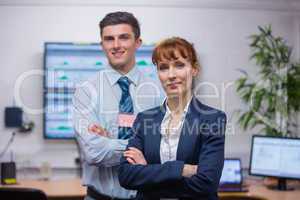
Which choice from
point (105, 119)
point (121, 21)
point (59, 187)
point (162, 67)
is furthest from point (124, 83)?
point (59, 187)

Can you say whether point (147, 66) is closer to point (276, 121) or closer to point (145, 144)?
point (276, 121)

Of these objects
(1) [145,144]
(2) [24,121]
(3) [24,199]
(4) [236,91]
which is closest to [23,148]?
(2) [24,121]

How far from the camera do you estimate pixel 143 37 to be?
4.30 meters

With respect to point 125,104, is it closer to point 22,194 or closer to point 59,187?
point 22,194

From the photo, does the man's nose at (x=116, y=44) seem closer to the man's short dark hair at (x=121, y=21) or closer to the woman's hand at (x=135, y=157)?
the man's short dark hair at (x=121, y=21)

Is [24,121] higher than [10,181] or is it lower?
higher

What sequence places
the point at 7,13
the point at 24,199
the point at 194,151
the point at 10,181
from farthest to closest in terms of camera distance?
the point at 7,13
the point at 10,181
the point at 24,199
the point at 194,151

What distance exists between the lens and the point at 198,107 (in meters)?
2.01

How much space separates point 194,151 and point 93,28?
8.36ft

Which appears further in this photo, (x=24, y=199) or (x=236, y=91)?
(x=236, y=91)

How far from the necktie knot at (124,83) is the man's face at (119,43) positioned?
8 cm

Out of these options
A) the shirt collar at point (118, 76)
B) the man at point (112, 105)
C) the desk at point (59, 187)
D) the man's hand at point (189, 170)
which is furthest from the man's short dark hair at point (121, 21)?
the desk at point (59, 187)

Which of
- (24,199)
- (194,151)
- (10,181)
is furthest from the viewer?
(10,181)

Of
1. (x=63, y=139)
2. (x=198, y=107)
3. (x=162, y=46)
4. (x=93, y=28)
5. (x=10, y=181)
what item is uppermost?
(x=93, y=28)
